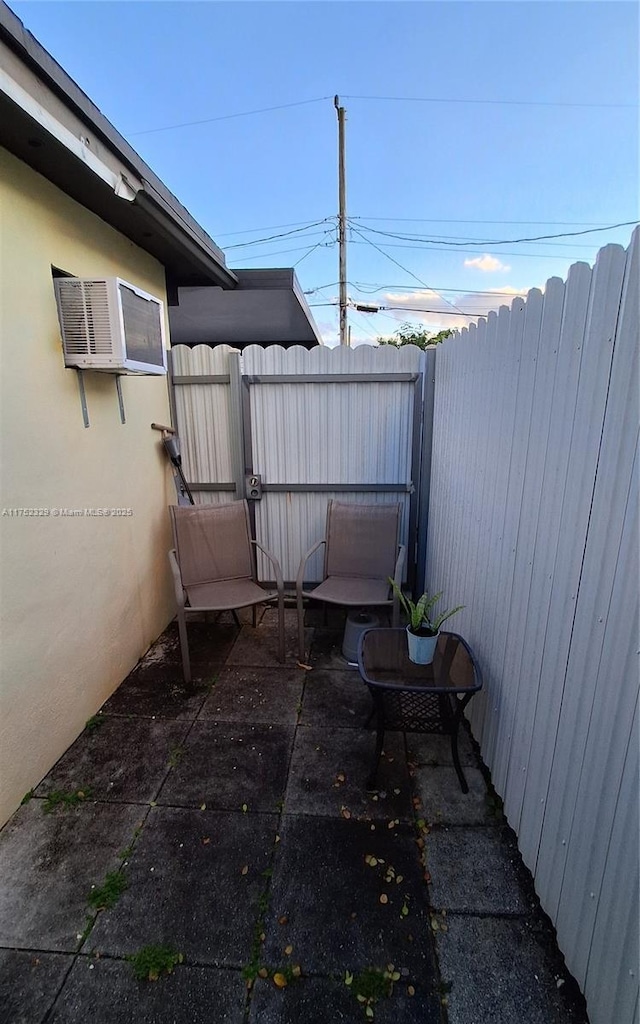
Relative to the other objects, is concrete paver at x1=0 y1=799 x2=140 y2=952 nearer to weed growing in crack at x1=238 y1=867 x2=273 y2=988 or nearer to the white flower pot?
weed growing in crack at x1=238 y1=867 x2=273 y2=988

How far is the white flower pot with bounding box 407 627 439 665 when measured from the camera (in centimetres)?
195

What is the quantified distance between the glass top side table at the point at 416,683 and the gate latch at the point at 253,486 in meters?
1.74

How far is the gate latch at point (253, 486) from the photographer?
3.51m

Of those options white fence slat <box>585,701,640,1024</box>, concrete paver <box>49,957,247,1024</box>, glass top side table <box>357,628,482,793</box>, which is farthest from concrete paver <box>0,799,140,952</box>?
white fence slat <box>585,701,640,1024</box>

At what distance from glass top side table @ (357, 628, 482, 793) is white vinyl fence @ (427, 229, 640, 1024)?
5.0 inches

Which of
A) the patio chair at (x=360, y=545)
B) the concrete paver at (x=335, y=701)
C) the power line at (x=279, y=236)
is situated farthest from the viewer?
the power line at (x=279, y=236)

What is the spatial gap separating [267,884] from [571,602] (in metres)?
1.38

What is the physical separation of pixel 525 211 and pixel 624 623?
40.8 feet

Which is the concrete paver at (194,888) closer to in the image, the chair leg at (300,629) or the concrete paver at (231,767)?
the concrete paver at (231,767)

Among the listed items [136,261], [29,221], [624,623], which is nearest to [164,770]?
[624,623]

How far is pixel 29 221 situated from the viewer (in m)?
1.87

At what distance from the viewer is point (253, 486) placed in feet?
11.5

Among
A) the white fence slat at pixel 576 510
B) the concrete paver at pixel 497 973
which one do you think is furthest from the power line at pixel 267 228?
the concrete paver at pixel 497 973

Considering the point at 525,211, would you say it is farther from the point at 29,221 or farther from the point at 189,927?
the point at 189,927
